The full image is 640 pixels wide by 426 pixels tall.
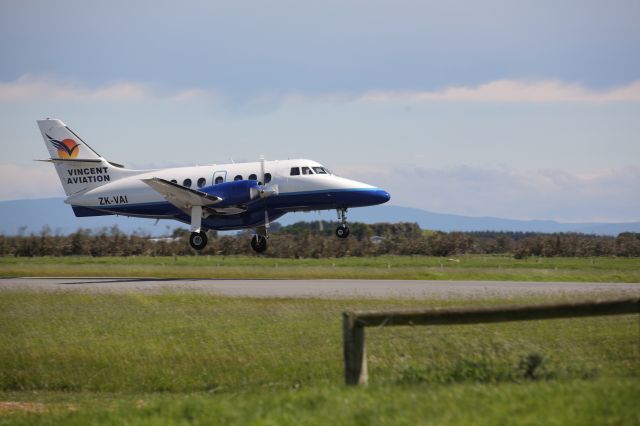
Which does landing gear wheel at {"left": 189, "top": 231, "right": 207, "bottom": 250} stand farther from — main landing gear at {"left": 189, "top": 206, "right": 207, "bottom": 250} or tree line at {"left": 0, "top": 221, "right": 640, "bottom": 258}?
tree line at {"left": 0, "top": 221, "right": 640, "bottom": 258}

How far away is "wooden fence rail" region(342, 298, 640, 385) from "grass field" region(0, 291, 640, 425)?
0.42m

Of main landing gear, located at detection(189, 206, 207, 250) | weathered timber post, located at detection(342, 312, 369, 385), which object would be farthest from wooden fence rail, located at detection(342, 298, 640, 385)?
main landing gear, located at detection(189, 206, 207, 250)

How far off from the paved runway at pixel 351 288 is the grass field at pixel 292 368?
293 centimetres

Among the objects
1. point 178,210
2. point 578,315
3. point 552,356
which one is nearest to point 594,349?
point 552,356

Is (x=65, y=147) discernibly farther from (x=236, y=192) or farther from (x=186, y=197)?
(x=236, y=192)

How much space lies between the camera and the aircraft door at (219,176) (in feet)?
125

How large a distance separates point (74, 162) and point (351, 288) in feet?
63.9

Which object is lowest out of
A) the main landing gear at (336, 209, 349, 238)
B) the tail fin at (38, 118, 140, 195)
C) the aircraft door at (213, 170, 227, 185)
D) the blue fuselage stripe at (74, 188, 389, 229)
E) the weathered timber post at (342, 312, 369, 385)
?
the weathered timber post at (342, 312, 369, 385)

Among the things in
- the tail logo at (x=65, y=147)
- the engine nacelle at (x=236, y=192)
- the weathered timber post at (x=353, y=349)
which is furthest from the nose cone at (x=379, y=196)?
the weathered timber post at (x=353, y=349)

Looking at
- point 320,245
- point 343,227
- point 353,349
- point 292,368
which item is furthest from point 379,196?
point 353,349

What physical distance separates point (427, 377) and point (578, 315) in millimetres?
2112

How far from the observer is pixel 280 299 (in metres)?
23.3

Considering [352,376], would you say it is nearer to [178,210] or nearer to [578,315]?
[578,315]

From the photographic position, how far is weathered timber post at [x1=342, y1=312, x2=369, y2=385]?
10.2 m
